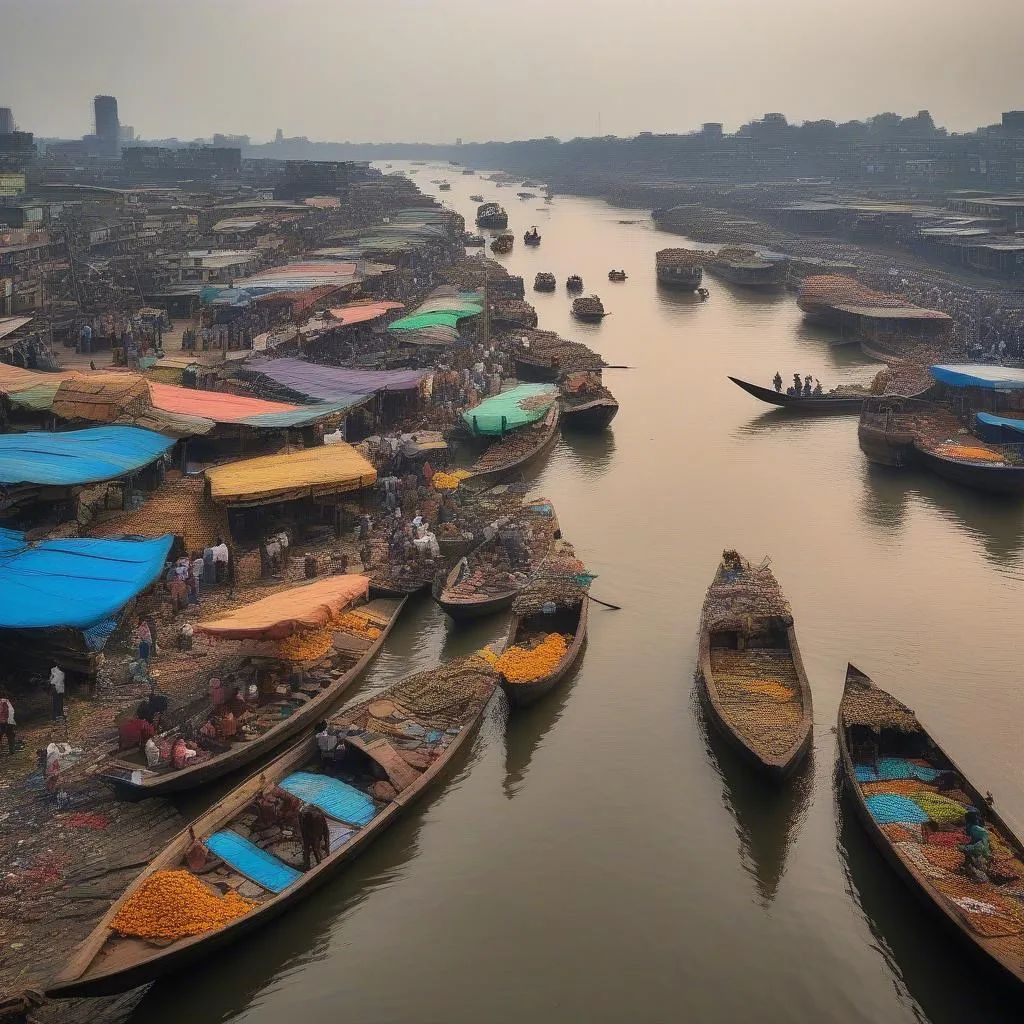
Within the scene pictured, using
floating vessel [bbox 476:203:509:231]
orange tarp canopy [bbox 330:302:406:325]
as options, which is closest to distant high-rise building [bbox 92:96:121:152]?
floating vessel [bbox 476:203:509:231]

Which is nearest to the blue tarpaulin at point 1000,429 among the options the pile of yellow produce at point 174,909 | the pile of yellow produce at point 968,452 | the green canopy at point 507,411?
the pile of yellow produce at point 968,452

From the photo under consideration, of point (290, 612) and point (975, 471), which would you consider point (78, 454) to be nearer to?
point (290, 612)

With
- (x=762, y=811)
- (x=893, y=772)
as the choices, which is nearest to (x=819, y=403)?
(x=893, y=772)

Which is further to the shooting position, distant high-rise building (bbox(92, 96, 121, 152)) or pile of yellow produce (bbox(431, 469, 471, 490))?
distant high-rise building (bbox(92, 96, 121, 152))

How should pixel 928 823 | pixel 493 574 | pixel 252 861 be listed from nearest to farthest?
pixel 252 861
pixel 928 823
pixel 493 574

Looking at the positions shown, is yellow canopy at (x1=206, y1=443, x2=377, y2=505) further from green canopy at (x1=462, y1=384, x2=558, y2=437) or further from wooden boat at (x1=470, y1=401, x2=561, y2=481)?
green canopy at (x1=462, y1=384, x2=558, y2=437)

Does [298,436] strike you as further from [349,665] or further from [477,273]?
[477,273]

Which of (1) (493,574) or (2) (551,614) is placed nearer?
(2) (551,614)

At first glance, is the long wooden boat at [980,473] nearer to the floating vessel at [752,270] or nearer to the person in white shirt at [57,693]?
the person in white shirt at [57,693]
